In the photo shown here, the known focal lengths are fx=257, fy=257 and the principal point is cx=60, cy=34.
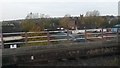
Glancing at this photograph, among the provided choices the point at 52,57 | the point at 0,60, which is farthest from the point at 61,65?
the point at 0,60

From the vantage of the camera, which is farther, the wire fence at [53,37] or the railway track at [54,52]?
the wire fence at [53,37]

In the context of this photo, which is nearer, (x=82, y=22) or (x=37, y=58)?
(x=37, y=58)

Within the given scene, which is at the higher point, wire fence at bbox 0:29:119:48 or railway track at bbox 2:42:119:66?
wire fence at bbox 0:29:119:48

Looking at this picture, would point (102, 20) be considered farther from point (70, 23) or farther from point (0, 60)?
point (0, 60)

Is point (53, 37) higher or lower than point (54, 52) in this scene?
higher

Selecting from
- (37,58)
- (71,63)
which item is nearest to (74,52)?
(71,63)

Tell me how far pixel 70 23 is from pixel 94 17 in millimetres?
7000

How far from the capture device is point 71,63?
10789 millimetres

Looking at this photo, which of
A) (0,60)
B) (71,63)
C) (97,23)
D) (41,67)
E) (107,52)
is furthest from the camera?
(97,23)

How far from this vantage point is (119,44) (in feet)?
41.5

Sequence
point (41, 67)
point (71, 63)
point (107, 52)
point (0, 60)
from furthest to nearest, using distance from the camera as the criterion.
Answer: point (107, 52) → point (71, 63) → point (41, 67) → point (0, 60)

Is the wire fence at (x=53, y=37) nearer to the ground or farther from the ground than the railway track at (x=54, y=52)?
farther from the ground

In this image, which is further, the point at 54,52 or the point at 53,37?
the point at 53,37

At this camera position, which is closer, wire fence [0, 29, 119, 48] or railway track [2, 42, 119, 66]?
railway track [2, 42, 119, 66]
